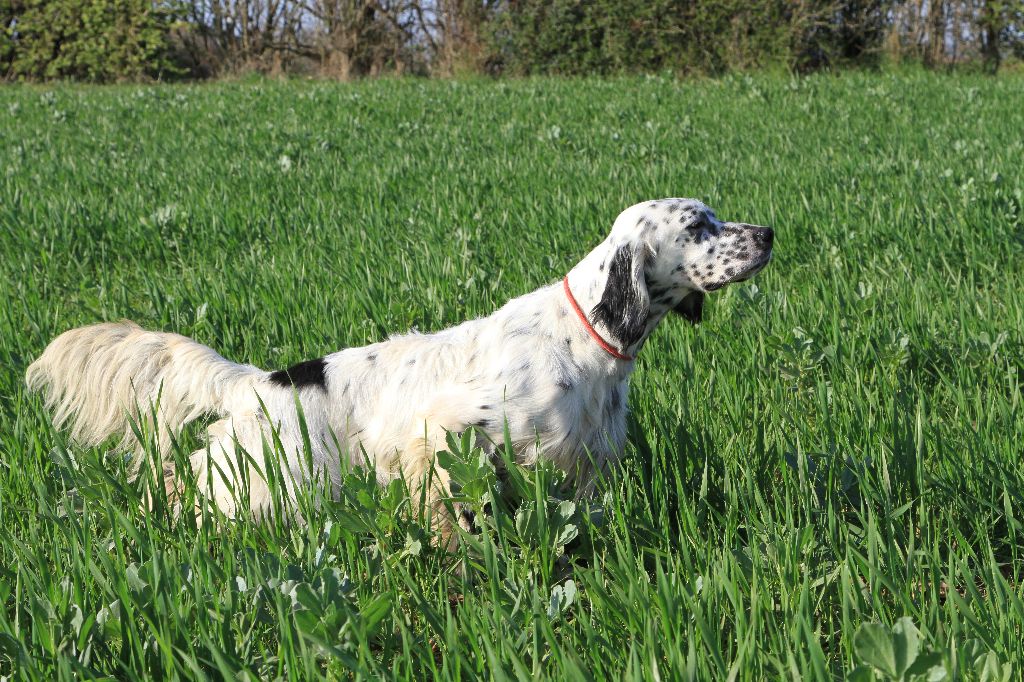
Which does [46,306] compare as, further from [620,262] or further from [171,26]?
[171,26]

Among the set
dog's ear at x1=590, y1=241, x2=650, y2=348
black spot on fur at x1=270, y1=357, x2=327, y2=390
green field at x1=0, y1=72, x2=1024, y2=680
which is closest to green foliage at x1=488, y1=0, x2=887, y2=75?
green field at x1=0, y1=72, x2=1024, y2=680

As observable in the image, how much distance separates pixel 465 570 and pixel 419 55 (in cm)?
2401

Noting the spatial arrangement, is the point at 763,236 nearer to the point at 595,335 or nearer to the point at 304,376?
the point at 595,335

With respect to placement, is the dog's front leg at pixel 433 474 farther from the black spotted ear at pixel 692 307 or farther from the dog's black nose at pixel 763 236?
the dog's black nose at pixel 763 236

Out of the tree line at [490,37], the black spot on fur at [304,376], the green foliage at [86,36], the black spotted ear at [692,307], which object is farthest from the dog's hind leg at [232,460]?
the green foliage at [86,36]

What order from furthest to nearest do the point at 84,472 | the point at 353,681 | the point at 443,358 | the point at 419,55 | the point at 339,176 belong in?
the point at 419,55 < the point at 339,176 < the point at 443,358 < the point at 84,472 < the point at 353,681

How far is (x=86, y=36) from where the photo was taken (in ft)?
74.2

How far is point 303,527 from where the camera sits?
2600 mm

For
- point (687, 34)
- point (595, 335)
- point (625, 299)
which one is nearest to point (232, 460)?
point (595, 335)

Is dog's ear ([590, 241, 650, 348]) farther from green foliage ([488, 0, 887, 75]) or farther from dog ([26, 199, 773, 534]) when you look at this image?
green foliage ([488, 0, 887, 75])

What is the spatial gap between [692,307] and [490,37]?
19.7m

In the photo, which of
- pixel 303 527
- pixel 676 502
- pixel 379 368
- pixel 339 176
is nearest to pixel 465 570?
pixel 303 527

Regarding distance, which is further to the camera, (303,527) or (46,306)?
(46,306)

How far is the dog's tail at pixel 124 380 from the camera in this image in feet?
10.1
